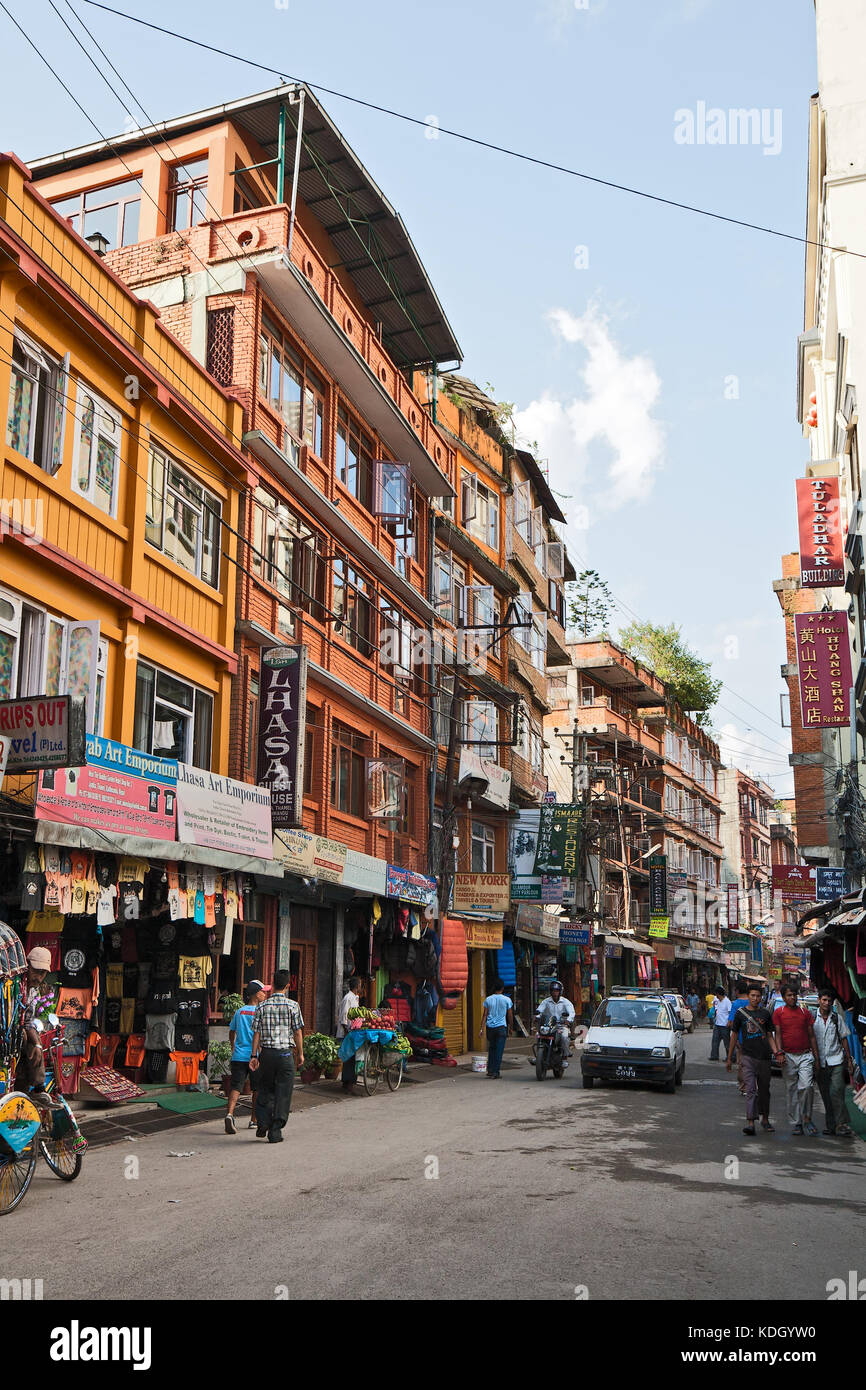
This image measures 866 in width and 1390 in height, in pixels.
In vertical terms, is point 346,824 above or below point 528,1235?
above

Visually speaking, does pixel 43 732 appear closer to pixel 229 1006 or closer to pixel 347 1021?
pixel 229 1006

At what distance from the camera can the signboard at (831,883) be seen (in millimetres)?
32562

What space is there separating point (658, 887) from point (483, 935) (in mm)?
27479

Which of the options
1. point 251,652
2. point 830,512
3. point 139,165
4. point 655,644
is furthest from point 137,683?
point 655,644

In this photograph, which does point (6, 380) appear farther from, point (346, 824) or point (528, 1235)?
point (346, 824)

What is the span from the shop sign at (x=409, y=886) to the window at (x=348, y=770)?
1.60 metres

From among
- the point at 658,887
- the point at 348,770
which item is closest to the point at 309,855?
the point at 348,770

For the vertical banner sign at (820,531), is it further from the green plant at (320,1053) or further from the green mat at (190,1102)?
the green mat at (190,1102)

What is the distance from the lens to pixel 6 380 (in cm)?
1296

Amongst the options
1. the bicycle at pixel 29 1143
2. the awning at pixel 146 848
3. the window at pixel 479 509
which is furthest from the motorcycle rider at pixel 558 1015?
the window at pixel 479 509

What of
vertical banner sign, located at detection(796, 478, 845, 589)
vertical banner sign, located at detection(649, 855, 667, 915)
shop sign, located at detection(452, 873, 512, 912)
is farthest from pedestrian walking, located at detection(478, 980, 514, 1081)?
vertical banner sign, located at detection(649, 855, 667, 915)

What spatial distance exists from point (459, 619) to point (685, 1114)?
57.6ft

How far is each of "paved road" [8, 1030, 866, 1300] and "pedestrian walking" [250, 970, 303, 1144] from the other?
1.04 ft
